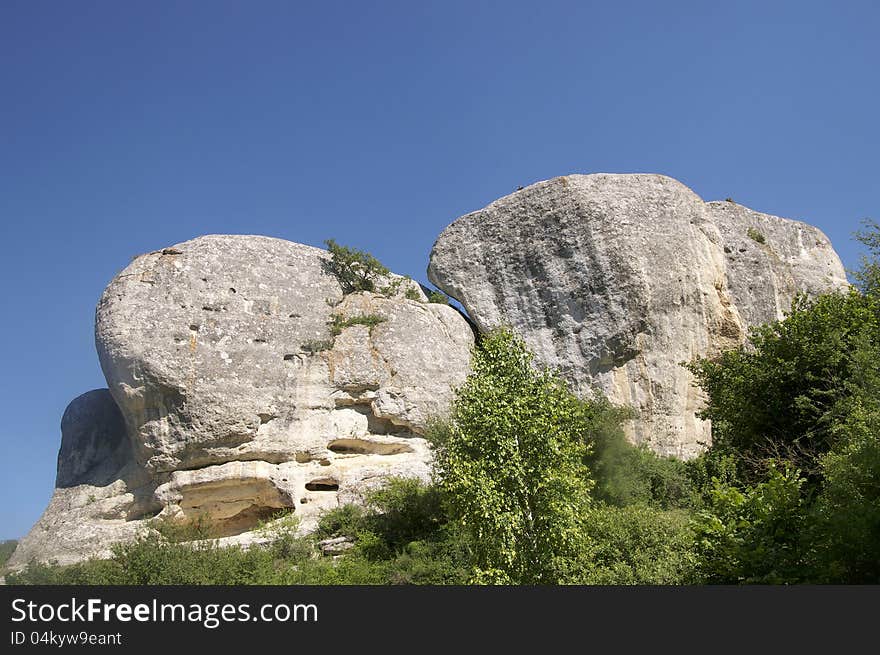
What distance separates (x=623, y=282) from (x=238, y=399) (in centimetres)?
1371

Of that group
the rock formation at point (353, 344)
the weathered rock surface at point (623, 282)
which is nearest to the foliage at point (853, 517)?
the rock formation at point (353, 344)

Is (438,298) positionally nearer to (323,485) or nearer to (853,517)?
(323,485)

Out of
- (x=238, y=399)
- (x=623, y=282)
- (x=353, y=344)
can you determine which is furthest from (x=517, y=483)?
(x=623, y=282)

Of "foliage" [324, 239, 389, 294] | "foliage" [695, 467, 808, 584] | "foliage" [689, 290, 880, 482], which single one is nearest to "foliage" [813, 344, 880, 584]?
"foliage" [695, 467, 808, 584]

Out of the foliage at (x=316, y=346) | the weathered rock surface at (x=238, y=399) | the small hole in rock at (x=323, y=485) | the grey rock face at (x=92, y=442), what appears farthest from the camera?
the grey rock face at (x=92, y=442)

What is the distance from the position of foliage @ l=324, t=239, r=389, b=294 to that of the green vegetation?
15.3m

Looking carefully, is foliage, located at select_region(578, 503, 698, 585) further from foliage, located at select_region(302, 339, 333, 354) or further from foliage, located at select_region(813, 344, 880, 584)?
foliage, located at select_region(302, 339, 333, 354)

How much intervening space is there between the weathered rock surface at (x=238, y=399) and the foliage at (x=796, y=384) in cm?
1013

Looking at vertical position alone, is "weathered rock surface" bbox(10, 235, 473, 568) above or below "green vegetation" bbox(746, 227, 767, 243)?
below

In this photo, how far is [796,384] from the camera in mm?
18141

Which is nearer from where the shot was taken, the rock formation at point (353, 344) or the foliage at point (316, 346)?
the rock formation at point (353, 344)

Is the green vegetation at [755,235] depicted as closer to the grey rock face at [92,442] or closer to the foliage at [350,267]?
the foliage at [350,267]

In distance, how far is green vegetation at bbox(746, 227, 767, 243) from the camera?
32500 millimetres

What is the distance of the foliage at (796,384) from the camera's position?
16641 mm
